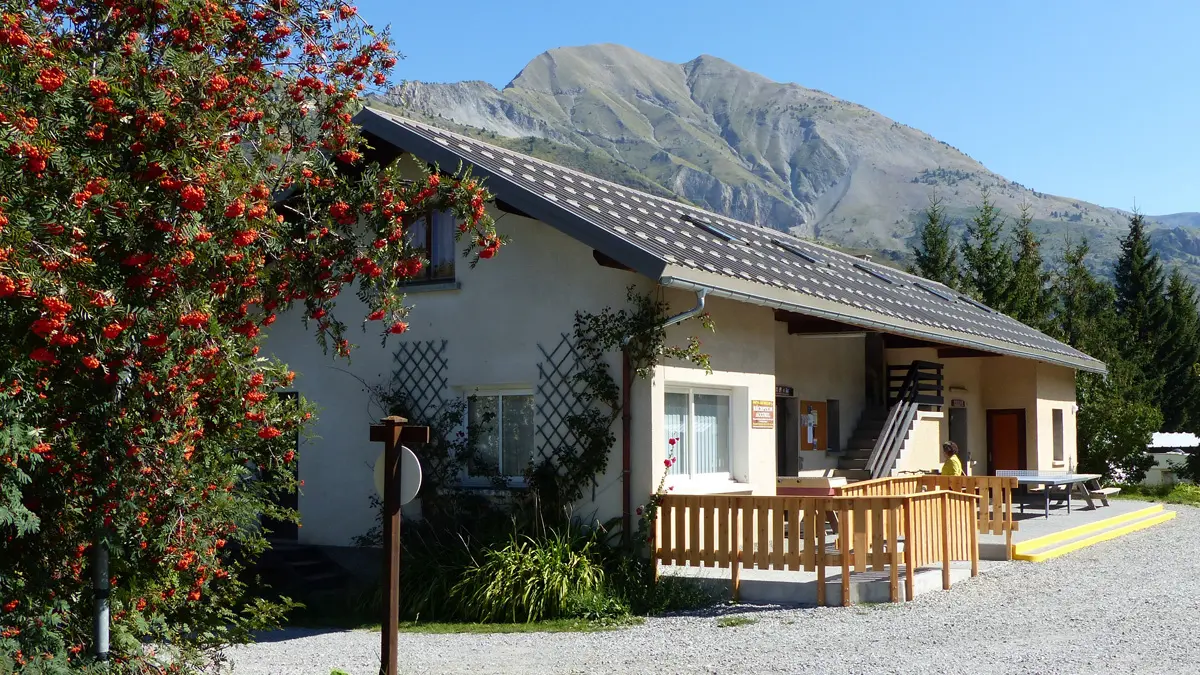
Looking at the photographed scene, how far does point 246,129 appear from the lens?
695 cm

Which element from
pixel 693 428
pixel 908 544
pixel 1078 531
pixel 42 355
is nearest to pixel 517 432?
pixel 693 428

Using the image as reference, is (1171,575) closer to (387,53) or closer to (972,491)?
(972,491)

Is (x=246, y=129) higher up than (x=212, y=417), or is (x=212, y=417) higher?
(x=246, y=129)

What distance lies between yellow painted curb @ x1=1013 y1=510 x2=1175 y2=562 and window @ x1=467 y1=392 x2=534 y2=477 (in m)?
6.59

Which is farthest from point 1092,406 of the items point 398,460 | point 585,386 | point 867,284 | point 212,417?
point 212,417

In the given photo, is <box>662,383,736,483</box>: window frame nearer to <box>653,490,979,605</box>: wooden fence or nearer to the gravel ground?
<box>653,490,979,605</box>: wooden fence

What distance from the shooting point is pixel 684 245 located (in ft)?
44.7

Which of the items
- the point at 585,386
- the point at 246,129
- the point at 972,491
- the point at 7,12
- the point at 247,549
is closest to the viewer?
the point at 7,12

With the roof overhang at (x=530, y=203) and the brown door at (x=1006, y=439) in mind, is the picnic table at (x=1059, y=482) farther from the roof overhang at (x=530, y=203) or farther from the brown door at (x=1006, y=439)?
the roof overhang at (x=530, y=203)

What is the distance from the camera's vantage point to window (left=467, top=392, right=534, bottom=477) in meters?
13.4

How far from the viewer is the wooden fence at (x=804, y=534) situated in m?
11.6

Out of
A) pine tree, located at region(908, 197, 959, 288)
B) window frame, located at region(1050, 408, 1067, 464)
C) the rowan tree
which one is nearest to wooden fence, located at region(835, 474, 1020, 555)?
the rowan tree

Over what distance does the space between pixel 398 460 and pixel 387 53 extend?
8.67ft

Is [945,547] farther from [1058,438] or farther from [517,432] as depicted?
[1058,438]
